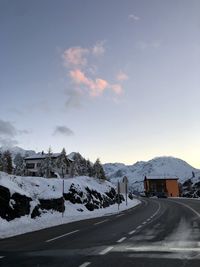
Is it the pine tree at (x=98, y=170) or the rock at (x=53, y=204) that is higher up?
the pine tree at (x=98, y=170)

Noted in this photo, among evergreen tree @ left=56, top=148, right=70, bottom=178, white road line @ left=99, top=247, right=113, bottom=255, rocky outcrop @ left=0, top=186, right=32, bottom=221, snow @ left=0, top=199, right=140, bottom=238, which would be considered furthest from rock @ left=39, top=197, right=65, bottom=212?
evergreen tree @ left=56, top=148, right=70, bottom=178

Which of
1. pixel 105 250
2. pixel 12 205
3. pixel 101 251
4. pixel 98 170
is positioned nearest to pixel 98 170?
pixel 98 170

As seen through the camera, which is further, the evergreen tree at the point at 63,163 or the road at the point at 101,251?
the evergreen tree at the point at 63,163

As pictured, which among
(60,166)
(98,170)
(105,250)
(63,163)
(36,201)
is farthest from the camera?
(98,170)

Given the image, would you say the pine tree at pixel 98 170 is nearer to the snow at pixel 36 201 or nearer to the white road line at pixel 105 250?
the snow at pixel 36 201

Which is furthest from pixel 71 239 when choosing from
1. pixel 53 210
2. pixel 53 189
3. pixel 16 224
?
pixel 53 189

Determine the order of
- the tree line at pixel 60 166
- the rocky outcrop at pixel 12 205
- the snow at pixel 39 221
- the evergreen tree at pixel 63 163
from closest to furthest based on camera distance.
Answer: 1. the snow at pixel 39 221
2. the rocky outcrop at pixel 12 205
3. the tree line at pixel 60 166
4. the evergreen tree at pixel 63 163

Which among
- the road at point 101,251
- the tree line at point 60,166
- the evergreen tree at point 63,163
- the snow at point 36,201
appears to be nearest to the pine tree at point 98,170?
the tree line at point 60,166

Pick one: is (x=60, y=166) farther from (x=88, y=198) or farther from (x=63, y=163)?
(x=88, y=198)

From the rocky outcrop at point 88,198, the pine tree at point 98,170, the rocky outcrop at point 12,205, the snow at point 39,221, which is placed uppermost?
the pine tree at point 98,170

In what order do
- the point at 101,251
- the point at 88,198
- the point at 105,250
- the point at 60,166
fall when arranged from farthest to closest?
the point at 60,166 → the point at 88,198 → the point at 105,250 → the point at 101,251

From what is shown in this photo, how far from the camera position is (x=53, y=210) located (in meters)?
32.6

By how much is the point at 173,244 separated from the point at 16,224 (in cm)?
1267

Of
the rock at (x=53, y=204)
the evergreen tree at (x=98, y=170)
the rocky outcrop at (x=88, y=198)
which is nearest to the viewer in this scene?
the rock at (x=53, y=204)
